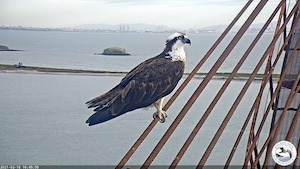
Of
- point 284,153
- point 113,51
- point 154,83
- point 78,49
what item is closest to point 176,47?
point 154,83

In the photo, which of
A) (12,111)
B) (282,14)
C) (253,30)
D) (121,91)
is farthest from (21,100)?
(282,14)

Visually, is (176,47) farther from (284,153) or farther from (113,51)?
(113,51)

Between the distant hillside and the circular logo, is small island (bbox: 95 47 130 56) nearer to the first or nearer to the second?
the distant hillside

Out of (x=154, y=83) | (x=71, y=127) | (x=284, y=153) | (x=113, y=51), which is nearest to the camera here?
(x=284, y=153)

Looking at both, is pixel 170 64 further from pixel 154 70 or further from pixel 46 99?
pixel 46 99

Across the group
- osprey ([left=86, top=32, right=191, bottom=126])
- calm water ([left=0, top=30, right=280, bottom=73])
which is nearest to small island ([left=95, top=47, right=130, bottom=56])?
calm water ([left=0, top=30, right=280, bottom=73])
